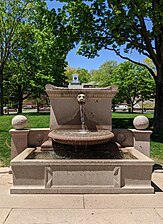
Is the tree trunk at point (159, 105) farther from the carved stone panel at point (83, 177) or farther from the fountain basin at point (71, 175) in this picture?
the carved stone panel at point (83, 177)

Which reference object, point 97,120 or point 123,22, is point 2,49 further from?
point 97,120

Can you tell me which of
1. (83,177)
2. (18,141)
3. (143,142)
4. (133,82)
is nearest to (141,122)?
(143,142)

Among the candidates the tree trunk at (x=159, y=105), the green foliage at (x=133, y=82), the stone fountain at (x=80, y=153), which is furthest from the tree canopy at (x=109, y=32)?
the green foliage at (x=133, y=82)

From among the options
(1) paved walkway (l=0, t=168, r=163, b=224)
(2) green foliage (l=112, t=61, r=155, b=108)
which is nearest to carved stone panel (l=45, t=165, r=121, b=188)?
(1) paved walkway (l=0, t=168, r=163, b=224)

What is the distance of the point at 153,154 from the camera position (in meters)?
7.84

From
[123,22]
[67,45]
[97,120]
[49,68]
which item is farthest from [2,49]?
[97,120]

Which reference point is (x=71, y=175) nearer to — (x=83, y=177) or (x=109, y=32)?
(x=83, y=177)

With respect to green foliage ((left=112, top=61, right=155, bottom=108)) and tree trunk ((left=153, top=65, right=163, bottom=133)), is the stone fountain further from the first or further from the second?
green foliage ((left=112, top=61, right=155, bottom=108))

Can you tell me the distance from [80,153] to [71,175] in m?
0.95

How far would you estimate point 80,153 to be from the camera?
5492mm

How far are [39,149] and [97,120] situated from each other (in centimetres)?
171

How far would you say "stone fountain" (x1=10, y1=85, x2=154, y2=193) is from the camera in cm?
457

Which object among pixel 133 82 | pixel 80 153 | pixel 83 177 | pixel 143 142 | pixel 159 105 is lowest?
pixel 83 177

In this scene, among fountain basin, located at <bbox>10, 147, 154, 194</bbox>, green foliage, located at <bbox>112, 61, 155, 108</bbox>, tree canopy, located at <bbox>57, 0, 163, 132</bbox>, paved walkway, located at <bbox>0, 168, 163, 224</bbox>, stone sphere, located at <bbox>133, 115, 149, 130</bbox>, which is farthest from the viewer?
green foliage, located at <bbox>112, 61, 155, 108</bbox>
